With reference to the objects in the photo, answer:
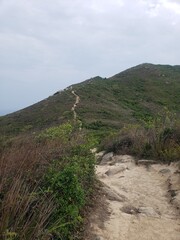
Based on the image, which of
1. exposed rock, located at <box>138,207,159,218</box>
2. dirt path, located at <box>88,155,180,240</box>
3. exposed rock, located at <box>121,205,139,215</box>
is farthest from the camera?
exposed rock, located at <box>121,205,139,215</box>

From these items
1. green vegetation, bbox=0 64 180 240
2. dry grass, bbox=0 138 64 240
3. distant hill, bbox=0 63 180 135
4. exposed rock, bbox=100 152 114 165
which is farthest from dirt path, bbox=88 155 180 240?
distant hill, bbox=0 63 180 135

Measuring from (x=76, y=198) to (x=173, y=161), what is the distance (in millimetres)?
6133

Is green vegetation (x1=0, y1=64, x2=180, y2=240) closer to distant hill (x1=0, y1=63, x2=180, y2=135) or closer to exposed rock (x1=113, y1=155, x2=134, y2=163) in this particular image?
exposed rock (x1=113, y1=155, x2=134, y2=163)

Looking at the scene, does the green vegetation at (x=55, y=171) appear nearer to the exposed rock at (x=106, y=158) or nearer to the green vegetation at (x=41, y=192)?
the green vegetation at (x=41, y=192)

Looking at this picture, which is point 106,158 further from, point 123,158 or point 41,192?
point 41,192

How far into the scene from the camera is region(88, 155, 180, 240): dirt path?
622 cm

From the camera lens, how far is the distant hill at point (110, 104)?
1362 inches

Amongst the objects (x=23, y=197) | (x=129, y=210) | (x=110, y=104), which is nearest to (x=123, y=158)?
(x=129, y=210)

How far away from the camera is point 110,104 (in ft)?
142

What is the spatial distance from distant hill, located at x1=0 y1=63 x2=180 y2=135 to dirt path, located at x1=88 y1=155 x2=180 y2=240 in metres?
17.3

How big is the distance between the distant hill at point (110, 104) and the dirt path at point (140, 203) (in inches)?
682

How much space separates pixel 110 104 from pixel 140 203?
35.6 metres

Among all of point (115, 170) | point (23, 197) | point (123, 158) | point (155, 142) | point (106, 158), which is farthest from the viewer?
point (106, 158)

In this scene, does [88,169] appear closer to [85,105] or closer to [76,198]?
[76,198]
